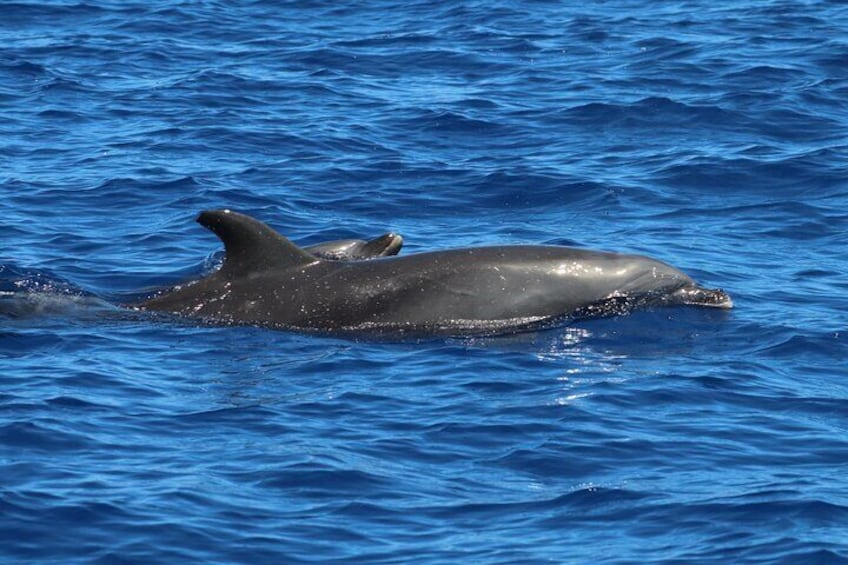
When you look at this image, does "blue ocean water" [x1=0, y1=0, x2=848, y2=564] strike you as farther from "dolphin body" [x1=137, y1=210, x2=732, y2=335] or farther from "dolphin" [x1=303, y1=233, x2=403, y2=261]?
"dolphin" [x1=303, y1=233, x2=403, y2=261]

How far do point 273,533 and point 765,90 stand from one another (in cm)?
1987

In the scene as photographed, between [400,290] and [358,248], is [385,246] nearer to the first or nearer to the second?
[358,248]

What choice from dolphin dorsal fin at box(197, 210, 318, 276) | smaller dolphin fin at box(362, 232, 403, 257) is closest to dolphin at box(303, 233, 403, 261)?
smaller dolphin fin at box(362, 232, 403, 257)

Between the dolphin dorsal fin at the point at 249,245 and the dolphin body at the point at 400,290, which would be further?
the dolphin body at the point at 400,290

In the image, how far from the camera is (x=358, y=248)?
20609 millimetres

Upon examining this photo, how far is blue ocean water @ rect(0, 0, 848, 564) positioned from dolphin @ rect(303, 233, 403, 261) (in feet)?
5.45

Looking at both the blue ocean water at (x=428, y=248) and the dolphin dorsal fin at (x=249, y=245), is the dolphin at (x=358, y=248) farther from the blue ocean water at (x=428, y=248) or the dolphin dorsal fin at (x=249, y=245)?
the blue ocean water at (x=428, y=248)

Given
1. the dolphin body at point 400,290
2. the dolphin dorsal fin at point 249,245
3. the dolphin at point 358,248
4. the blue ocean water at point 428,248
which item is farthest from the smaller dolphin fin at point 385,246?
the blue ocean water at point 428,248

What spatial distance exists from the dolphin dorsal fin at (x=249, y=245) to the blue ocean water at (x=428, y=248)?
33.8 inches

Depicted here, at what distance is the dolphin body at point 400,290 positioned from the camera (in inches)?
722

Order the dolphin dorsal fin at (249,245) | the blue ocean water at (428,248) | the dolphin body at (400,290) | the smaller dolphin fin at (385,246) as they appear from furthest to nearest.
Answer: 1. the smaller dolphin fin at (385,246)
2. the dolphin body at (400,290)
3. the dolphin dorsal fin at (249,245)
4. the blue ocean water at (428,248)

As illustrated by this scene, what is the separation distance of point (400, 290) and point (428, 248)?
3.54 m

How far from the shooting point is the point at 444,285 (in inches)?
734

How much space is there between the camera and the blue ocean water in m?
13.1
